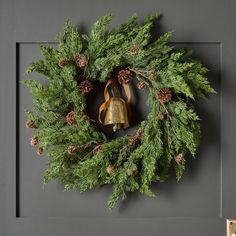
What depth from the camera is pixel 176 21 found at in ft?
4.74

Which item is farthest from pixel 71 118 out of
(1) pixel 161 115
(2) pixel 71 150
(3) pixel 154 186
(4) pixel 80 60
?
(3) pixel 154 186

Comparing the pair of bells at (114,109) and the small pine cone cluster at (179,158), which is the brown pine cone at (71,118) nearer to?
the pair of bells at (114,109)

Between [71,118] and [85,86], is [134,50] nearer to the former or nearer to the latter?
[85,86]

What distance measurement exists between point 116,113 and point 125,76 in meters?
0.15

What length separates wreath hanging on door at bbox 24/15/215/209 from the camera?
1.30m

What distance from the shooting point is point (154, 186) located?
4.73 feet

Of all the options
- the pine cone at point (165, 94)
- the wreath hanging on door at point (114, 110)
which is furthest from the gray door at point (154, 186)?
the pine cone at point (165, 94)

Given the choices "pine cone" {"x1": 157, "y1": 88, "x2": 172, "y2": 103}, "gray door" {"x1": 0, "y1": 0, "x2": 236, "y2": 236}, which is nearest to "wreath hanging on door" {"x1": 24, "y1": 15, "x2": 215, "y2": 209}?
"pine cone" {"x1": 157, "y1": 88, "x2": 172, "y2": 103}

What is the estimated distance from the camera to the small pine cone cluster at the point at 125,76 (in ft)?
4.43

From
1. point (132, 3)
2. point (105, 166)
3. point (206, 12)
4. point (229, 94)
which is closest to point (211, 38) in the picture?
point (206, 12)

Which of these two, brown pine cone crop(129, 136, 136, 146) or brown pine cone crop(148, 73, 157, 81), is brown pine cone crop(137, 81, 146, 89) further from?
brown pine cone crop(129, 136, 136, 146)

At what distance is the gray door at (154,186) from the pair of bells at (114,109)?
270 mm

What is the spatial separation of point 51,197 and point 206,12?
100 centimetres

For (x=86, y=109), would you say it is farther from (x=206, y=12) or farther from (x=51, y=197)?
(x=206, y=12)
